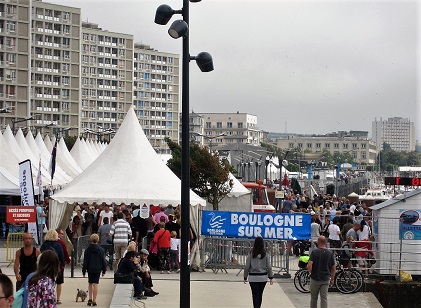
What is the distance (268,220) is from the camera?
81.0ft

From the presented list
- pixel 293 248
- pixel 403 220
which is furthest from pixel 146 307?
pixel 293 248

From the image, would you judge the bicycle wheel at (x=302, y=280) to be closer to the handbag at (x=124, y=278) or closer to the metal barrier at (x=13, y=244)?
the handbag at (x=124, y=278)

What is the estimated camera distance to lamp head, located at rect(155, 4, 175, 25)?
48.5 ft

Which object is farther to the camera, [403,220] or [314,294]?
[403,220]

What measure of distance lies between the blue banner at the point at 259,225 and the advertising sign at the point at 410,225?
2455mm

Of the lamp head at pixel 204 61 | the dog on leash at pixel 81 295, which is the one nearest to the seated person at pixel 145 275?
the dog on leash at pixel 81 295

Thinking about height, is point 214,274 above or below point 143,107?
below

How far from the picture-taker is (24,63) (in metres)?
122

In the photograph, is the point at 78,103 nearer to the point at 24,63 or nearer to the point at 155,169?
the point at 24,63

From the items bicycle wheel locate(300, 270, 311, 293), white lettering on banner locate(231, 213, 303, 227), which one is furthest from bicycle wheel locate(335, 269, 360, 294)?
white lettering on banner locate(231, 213, 303, 227)

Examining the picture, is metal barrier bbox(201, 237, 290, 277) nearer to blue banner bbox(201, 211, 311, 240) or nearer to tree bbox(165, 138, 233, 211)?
blue banner bbox(201, 211, 311, 240)

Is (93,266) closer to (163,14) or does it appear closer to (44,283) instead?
(163,14)

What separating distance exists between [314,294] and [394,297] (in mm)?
7597

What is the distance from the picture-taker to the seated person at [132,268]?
18453 mm
